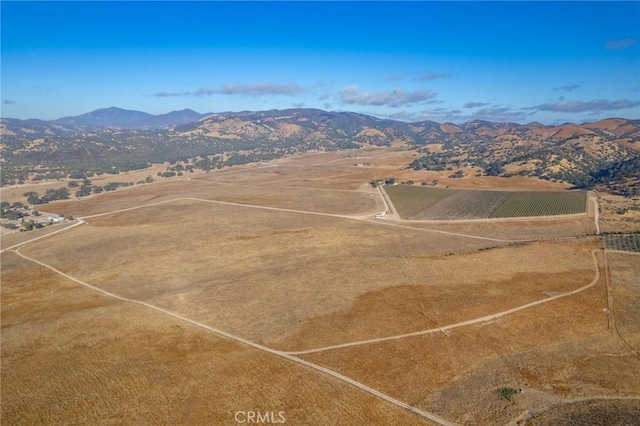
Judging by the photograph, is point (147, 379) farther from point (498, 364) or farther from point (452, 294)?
point (452, 294)

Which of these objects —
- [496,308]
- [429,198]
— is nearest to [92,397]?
[496,308]

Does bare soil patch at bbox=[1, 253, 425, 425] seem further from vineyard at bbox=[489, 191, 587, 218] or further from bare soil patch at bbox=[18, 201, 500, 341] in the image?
vineyard at bbox=[489, 191, 587, 218]

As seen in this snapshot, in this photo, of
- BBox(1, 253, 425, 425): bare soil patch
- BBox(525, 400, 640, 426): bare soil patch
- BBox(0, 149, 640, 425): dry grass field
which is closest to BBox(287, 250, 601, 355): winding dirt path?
BBox(0, 149, 640, 425): dry grass field

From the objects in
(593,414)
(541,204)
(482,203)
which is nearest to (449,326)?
(593,414)

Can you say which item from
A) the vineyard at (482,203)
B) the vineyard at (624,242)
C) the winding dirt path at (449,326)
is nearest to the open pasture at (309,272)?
the winding dirt path at (449,326)

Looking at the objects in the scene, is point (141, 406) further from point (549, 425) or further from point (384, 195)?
point (384, 195)
